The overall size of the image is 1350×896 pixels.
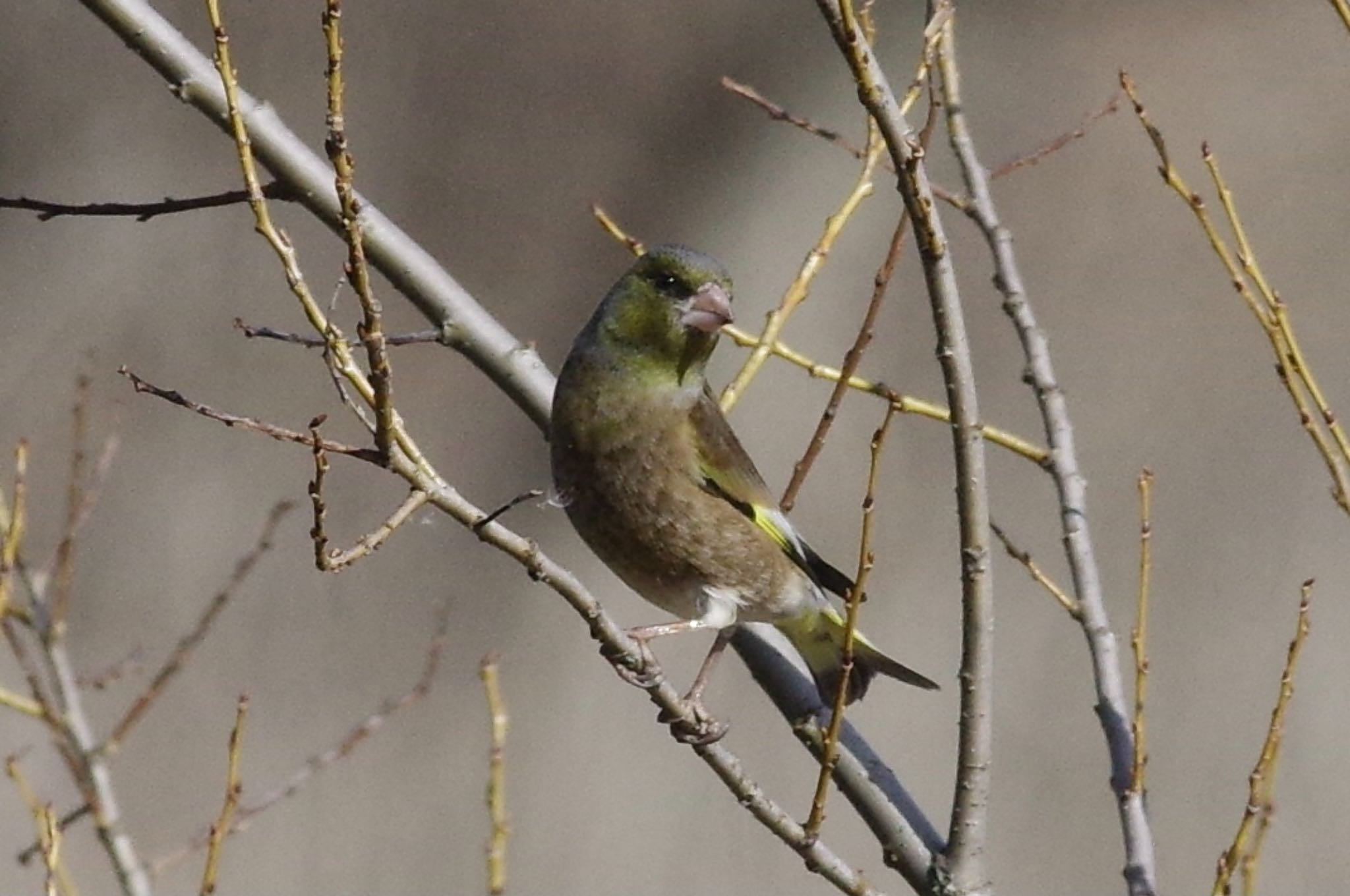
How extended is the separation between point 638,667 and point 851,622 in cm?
31

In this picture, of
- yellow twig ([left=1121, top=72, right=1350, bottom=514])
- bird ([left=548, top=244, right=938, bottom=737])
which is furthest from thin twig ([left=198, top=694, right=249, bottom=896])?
yellow twig ([left=1121, top=72, right=1350, bottom=514])

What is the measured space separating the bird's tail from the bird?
0.16 feet

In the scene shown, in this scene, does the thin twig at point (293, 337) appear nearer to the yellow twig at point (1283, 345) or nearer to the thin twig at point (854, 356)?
the thin twig at point (854, 356)

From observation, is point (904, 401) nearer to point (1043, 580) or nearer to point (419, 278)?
point (1043, 580)

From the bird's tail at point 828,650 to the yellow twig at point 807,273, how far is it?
20.8 inches

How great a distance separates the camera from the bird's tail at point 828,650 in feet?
10.7

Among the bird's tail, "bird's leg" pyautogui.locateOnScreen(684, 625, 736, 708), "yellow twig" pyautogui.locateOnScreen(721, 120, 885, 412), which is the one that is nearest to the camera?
"bird's leg" pyautogui.locateOnScreen(684, 625, 736, 708)

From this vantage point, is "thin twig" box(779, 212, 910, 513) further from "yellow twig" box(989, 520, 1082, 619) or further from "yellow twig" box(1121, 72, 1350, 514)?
"yellow twig" box(1121, 72, 1350, 514)

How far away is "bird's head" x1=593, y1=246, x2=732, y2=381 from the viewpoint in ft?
9.78

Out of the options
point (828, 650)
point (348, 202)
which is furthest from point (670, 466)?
point (348, 202)

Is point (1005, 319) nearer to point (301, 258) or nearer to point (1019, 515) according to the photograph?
point (1019, 515)

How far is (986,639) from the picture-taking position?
2225mm

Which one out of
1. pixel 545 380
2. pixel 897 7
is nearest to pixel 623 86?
pixel 897 7

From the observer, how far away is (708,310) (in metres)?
2.97
